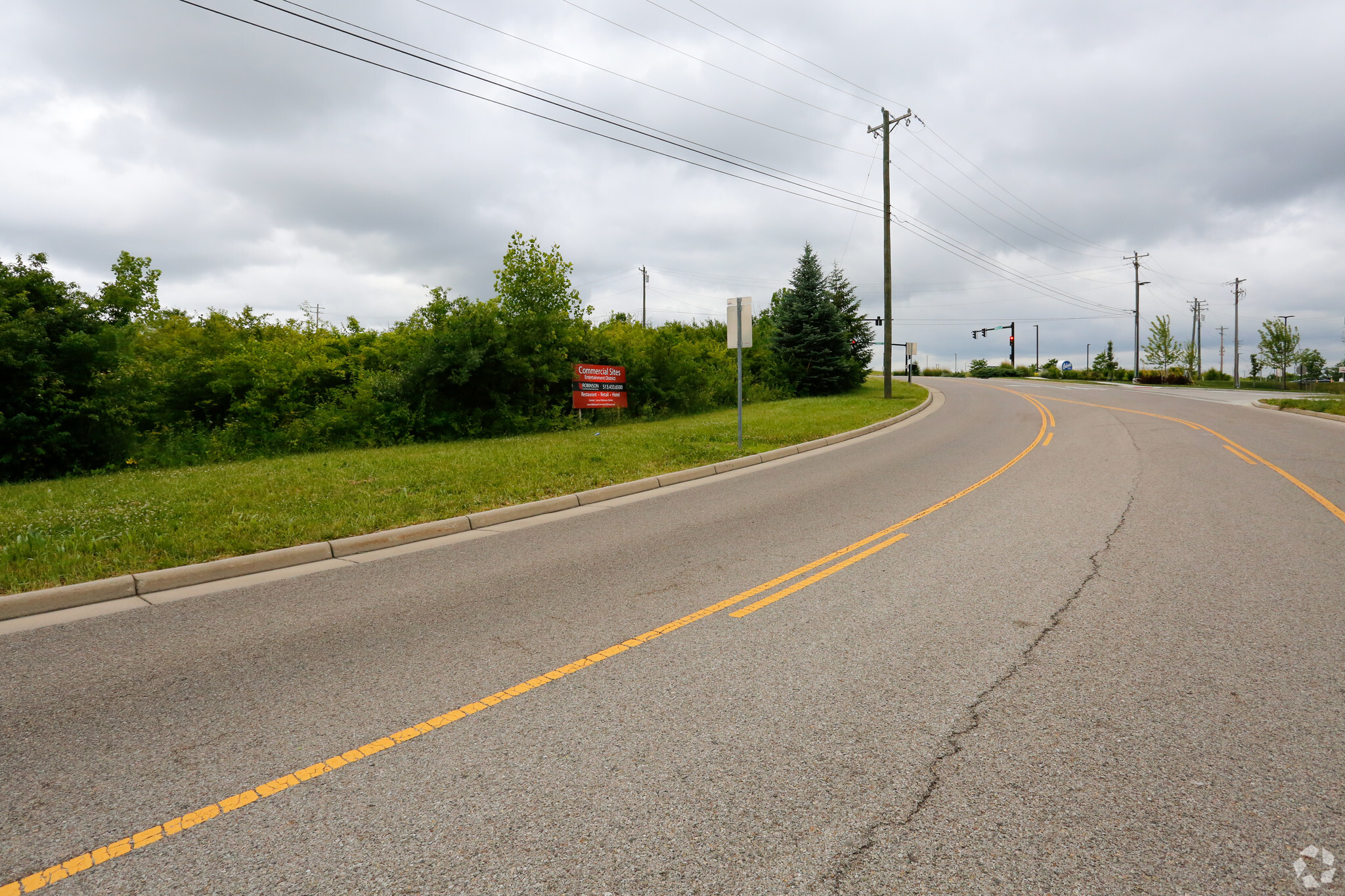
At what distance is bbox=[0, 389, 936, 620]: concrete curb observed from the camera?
5.48m

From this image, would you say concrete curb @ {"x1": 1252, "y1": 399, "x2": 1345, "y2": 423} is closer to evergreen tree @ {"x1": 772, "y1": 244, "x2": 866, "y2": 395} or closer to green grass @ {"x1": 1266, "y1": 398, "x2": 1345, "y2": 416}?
green grass @ {"x1": 1266, "y1": 398, "x2": 1345, "y2": 416}

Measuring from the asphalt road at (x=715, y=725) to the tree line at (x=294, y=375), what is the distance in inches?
456

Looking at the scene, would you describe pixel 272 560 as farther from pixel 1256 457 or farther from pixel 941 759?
pixel 1256 457

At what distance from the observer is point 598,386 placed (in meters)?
20.3

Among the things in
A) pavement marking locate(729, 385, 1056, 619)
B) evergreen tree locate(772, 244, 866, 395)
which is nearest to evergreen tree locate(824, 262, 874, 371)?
evergreen tree locate(772, 244, 866, 395)

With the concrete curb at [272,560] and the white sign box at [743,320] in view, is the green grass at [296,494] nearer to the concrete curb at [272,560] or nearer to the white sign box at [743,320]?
the concrete curb at [272,560]

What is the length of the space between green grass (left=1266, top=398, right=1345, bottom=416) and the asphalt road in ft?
60.3

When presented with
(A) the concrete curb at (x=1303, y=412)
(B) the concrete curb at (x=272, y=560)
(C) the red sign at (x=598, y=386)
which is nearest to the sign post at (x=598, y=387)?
(C) the red sign at (x=598, y=386)

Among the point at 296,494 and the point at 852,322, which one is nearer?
the point at 296,494

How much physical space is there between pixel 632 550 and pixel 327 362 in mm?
15280

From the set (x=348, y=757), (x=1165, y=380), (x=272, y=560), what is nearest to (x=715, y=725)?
(x=348, y=757)

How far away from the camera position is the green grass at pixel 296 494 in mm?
6543

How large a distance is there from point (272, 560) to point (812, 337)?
27.7m

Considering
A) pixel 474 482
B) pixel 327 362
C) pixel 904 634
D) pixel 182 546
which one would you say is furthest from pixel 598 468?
pixel 327 362
